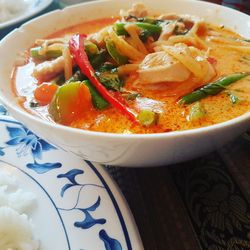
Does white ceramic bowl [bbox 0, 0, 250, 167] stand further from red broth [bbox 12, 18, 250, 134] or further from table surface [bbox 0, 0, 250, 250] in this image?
table surface [bbox 0, 0, 250, 250]

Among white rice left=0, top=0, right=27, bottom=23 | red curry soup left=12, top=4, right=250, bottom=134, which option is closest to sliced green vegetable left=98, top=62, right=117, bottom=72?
red curry soup left=12, top=4, right=250, bottom=134

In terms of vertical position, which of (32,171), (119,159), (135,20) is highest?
(135,20)

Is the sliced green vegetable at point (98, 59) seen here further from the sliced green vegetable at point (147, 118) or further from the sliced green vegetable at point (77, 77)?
the sliced green vegetable at point (147, 118)

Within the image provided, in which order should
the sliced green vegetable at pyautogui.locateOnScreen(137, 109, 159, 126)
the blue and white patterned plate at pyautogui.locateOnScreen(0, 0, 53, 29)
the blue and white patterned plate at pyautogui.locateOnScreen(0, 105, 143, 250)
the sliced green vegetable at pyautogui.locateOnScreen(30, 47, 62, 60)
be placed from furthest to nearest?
1. the blue and white patterned plate at pyautogui.locateOnScreen(0, 0, 53, 29)
2. the sliced green vegetable at pyautogui.locateOnScreen(30, 47, 62, 60)
3. the sliced green vegetable at pyautogui.locateOnScreen(137, 109, 159, 126)
4. the blue and white patterned plate at pyautogui.locateOnScreen(0, 105, 143, 250)

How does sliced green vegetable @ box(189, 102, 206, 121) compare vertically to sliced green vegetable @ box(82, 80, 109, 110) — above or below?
above

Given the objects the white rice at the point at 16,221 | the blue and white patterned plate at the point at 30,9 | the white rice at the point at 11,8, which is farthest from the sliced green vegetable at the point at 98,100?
the white rice at the point at 11,8

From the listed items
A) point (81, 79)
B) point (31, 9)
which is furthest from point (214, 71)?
point (31, 9)

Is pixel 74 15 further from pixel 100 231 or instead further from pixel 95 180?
pixel 100 231
